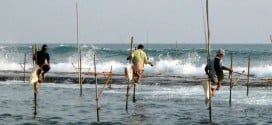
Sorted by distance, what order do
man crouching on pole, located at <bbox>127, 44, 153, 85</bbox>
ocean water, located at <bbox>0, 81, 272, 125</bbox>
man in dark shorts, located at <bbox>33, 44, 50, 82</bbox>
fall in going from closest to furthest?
ocean water, located at <bbox>0, 81, 272, 125</bbox>, man in dark shorts, located at <bbox>33, 44, 50, 82</bbox>, man crouching on pole, located at <bbox>127, 44, 153, 85</bbox>

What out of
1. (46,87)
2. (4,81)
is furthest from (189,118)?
(4,81)

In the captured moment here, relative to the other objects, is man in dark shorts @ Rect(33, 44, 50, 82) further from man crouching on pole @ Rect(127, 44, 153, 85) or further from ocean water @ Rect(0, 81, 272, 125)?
man crouching on pole @ Rect(127, 44, 153, 85)

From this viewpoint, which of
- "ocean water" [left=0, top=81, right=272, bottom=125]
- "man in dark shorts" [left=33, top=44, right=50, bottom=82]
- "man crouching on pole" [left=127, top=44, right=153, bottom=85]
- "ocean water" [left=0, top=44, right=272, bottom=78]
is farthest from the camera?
"ocean water" [left=0, top=44, right=272, bottom=78]

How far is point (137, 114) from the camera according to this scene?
2175 centimetres

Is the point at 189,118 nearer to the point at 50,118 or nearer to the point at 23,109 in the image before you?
the point at 50,118

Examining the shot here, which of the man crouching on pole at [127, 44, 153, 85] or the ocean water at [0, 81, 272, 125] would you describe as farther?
the man crouching on pole at [127, 44, 153, 85]

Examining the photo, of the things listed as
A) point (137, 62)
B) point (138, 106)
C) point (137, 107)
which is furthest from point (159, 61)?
point (137, 107)

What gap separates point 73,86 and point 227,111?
540 inches

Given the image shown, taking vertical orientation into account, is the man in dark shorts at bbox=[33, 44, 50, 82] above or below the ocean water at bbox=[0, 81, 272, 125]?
above

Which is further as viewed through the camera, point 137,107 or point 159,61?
point 159,61

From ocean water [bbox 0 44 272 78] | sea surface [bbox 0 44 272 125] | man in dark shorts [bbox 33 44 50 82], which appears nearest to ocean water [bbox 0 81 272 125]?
sea surface [bbox 0 44 272 125]

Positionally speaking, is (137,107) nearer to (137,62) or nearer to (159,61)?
(137,62)

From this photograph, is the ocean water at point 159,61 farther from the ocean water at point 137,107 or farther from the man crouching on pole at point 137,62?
the man crouching on pole at point 137,62

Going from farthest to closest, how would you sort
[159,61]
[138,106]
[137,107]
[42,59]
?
[159,61] < [138,106] < [137,107] < [42,59]
